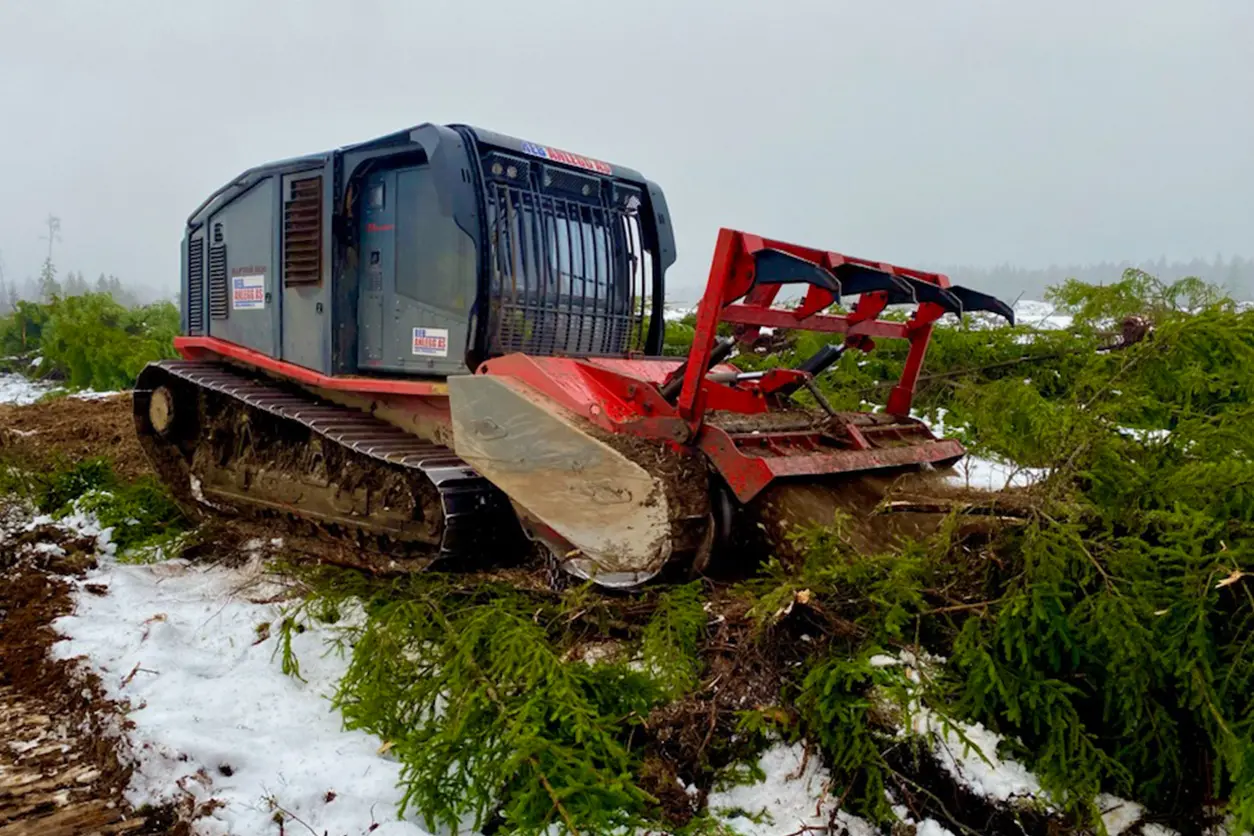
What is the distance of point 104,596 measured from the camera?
5.00 metres

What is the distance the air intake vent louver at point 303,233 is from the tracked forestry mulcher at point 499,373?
0.07 feet

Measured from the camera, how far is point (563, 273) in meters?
5.45

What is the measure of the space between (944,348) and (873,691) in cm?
604

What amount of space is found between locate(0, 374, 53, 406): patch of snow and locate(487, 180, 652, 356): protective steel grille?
35.8 ft

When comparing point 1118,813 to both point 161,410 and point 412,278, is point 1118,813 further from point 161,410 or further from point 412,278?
point 161,410

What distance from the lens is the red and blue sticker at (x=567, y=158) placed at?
5297 millimetres

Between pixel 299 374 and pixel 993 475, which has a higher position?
pixel 299 374

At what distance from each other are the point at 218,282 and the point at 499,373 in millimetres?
3159

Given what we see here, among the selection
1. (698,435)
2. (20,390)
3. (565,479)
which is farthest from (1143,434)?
(20,390)

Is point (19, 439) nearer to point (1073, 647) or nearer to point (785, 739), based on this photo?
point (785, 739)

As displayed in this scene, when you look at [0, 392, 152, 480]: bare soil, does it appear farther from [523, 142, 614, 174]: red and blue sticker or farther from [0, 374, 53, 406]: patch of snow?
[523, 142, 614, 174]: red and blue sticker

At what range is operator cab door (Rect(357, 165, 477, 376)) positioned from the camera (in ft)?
16.7

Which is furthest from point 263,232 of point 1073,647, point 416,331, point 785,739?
point 1073,647

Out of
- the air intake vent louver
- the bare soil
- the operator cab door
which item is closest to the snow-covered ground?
the bare soil
